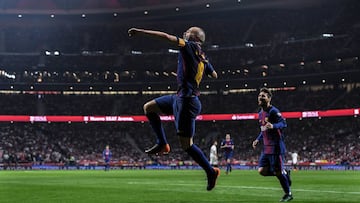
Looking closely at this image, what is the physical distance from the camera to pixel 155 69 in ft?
220

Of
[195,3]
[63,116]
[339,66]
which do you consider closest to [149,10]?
[195,3]

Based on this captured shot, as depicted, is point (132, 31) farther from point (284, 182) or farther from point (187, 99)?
point (284, 182)

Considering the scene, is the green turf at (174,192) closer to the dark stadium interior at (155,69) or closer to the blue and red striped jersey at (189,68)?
the blue and red striped jersey at (189,68)

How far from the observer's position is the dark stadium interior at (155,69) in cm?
6012

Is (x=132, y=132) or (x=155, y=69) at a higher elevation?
(x=155, y=69)

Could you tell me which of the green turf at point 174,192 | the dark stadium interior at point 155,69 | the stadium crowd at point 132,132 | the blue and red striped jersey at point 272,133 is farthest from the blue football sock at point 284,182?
the dark stadium interior at point 155,69

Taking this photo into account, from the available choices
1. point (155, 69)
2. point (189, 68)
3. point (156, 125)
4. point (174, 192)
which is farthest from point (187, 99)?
point (155, 69)

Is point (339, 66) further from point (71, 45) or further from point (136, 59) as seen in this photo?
point (71, 45)

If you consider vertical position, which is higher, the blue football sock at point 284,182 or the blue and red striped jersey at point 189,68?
the blue and red striped jersey at point 189,68

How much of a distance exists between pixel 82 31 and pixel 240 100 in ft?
77.9

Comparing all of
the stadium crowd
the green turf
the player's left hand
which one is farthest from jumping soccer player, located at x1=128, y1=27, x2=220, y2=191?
the stadium crowd

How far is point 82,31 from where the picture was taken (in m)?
73.4

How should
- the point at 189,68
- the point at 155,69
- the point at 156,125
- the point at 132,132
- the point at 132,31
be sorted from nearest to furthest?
the point at 132,31, the point at 189,68, the point at 156,125, the point at 155,69, the point at 132,132

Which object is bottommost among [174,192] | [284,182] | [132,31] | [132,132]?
[174,192]
